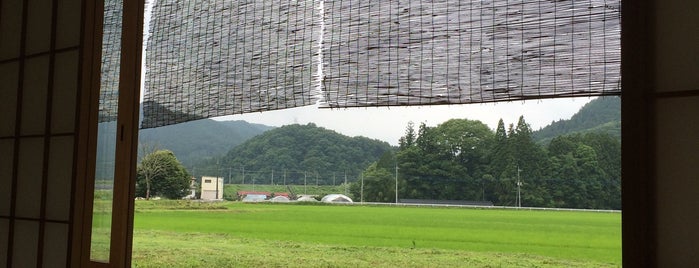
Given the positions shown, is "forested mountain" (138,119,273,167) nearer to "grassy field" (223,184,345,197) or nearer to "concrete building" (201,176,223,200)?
"concrete building" (201,176,223,200)

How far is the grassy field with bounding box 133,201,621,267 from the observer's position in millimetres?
17922

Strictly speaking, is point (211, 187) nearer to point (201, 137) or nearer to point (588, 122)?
point (201, 137)

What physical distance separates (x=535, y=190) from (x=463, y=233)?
359 centimetres

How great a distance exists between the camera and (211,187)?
2653 cm

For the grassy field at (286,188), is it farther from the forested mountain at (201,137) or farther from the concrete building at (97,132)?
the concrete building at (97,132)

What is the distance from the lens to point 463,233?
2455cm

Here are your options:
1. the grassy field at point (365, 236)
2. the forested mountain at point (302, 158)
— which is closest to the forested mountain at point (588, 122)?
the grassy field at point (365, 236)

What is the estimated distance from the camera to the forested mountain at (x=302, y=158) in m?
27.1

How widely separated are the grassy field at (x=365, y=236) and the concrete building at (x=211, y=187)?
516 mm

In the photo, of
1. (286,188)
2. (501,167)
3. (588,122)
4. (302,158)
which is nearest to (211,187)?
(286,188)

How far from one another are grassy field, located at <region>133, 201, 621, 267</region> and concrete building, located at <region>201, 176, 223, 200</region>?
0.52m
